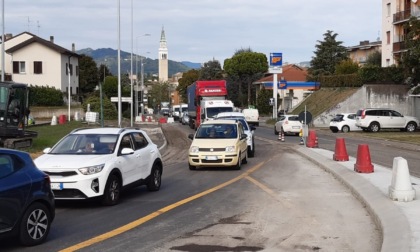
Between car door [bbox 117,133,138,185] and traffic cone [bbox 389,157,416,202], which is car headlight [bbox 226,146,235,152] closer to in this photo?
car door [bbox 117,133,138,185]

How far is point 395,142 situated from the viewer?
34594 mm

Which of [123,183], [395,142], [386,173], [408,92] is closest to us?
[123,183]

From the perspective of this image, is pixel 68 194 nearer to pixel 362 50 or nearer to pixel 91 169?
pixel 91 169

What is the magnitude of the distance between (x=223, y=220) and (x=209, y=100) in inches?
1345

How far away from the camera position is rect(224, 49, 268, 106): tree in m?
110

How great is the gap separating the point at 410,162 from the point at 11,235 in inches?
682

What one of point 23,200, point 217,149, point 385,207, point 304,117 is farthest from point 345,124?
point 23,200

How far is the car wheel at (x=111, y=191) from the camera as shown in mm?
11539

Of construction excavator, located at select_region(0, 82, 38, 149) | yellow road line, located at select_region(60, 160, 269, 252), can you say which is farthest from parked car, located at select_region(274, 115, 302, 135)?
yellow road line, located at select_region(60, 160, 269, 252)

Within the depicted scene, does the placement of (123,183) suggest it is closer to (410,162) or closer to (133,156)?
(133,156)

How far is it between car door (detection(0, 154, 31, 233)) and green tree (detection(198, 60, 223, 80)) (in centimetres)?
12125

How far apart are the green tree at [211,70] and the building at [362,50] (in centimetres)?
3087

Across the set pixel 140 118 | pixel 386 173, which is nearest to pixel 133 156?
Answer: pixel 386 173

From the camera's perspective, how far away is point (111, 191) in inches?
463
